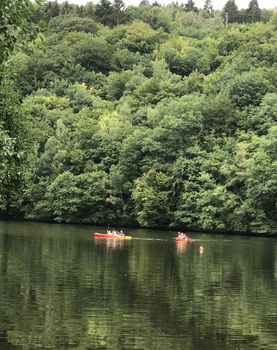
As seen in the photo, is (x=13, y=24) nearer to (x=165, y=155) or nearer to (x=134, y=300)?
(x=134, y=300)

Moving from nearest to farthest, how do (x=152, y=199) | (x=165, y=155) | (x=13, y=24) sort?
(x=13, y=24), (x=152, y=199), (x=165, y=155)

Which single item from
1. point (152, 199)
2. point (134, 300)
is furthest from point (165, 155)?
point (134, 300)

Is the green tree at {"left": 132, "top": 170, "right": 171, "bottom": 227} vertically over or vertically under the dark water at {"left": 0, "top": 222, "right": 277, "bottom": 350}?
over

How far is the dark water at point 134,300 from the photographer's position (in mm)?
22578

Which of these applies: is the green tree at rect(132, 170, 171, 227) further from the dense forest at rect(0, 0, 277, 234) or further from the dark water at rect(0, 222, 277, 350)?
the dark water at rect(0, 222, 277, 350)

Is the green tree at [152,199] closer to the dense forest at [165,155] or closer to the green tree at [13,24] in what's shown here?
the dense forest at [165,155]

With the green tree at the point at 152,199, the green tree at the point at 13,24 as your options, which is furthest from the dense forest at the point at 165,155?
the green tree at the point at 13,24

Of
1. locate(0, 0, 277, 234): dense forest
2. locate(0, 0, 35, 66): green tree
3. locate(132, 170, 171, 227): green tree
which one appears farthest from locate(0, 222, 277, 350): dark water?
locate(132, 170, 171, 227): green tree

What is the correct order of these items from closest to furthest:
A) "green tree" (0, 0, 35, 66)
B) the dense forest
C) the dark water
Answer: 1. "green tree" (0, 0, 35, 66)
2. the dark water
3. the dense forest

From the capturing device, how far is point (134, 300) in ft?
99.0

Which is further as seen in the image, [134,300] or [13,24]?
[134,300]

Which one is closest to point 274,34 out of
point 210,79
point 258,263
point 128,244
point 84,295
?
point 210,79

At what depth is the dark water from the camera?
A: 2258 cm

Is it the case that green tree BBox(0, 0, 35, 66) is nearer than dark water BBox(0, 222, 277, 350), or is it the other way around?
green tree BBox(0, 0, 35, 66)
